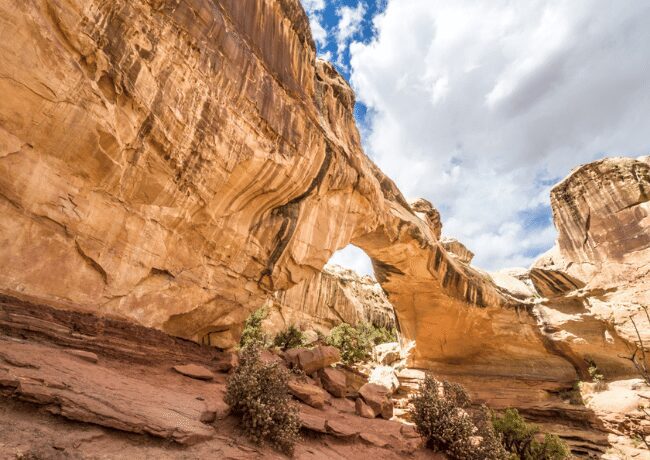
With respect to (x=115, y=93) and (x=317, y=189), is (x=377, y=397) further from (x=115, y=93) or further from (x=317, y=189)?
(x=115, y=93)

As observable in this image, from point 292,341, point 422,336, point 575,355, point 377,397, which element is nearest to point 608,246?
point 575,355

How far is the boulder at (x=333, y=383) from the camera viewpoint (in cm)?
1096

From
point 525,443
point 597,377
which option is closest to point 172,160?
point 525,443

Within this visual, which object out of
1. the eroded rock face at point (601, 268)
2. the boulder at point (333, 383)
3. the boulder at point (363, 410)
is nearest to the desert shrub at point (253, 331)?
the boulder at point (333, 383)

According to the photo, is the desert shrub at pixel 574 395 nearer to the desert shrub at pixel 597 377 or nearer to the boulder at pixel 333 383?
the desert shrub at pixel 597 377

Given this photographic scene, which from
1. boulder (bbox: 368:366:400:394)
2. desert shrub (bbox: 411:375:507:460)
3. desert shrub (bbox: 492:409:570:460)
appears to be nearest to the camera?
desert shrub (bbox: 411:375:507:460)

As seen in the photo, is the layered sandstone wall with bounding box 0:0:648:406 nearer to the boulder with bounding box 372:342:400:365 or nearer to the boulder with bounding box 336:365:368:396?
the boulder with bounding box 336:365:368:396

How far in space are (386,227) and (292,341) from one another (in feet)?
33.2

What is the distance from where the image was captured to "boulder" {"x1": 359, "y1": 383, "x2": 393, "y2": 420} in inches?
422

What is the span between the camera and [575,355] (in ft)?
57.7

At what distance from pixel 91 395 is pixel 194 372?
367cm

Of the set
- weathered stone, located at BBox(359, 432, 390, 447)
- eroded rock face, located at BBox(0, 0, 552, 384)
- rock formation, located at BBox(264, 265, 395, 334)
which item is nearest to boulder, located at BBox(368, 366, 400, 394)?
rock formation, located at BBox(264, 265, 395, 334)

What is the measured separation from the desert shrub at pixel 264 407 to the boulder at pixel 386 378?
13.6 m

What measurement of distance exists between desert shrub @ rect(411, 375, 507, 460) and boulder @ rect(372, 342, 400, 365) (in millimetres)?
13331
